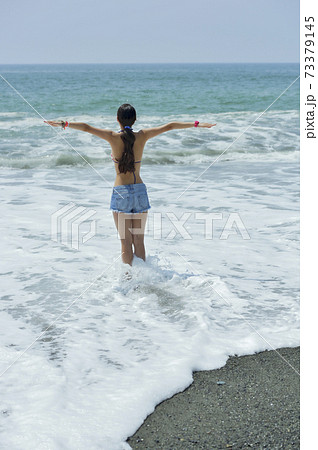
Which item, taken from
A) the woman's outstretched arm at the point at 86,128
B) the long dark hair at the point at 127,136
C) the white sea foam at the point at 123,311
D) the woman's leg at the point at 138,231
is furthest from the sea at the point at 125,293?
the woman's outstretched arm at the point at 86,128

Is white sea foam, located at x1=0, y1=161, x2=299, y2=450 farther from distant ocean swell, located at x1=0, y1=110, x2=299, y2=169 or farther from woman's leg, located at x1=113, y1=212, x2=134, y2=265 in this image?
distant ocean swell, located at x1=0, y1=110, x2=299, y2=169

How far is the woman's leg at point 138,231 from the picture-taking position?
4520 mm

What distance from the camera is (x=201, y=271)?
16.3ft

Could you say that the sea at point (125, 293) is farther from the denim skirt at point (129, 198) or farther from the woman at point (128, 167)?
the denim skirt at point (129, 198)

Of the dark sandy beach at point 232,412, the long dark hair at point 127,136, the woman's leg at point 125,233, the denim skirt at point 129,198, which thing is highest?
the long dark hair at point 127,136

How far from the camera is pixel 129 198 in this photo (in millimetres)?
4398

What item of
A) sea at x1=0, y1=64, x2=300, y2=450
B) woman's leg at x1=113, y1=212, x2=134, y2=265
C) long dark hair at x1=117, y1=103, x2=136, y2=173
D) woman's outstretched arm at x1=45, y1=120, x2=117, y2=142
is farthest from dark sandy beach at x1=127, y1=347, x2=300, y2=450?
woman's outstretched arm at x1=45, y1=120, x2=117, y2=142

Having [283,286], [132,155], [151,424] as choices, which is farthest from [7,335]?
[283,286]

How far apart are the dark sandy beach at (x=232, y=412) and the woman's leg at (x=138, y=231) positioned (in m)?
1.69

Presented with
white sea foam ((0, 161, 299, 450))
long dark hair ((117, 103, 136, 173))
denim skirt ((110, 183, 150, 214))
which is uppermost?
long dark hair ((117, 103, 136, 173))

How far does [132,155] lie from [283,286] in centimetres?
188

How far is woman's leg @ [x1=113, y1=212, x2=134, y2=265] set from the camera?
4.48m

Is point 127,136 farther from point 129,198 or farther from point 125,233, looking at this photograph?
point 125,233

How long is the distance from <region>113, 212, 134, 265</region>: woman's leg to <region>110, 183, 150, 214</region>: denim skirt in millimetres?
66
